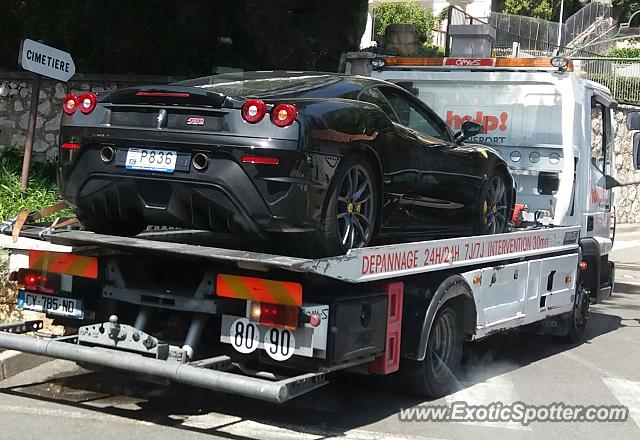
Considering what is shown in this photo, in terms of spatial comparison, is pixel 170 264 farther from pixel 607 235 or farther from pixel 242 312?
pixel 607 235

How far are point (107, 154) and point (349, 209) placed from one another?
1.60 meters

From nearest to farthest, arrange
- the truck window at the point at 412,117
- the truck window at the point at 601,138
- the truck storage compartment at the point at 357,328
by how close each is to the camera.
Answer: the truck storage compartment at the point at 357,328 → the truck window at the point at 412,117 → the truck window at the point at 601,138

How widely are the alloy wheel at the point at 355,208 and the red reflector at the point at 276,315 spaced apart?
2.54ft

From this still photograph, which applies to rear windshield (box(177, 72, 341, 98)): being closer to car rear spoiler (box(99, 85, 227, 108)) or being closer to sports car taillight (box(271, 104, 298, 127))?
car rear spoiler (box(99, 85, 227, 108))

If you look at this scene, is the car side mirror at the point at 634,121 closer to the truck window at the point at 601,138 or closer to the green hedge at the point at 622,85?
the truck window at the point at 601,138

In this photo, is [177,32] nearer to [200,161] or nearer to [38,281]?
[38,281]

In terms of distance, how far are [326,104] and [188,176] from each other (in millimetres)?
1005

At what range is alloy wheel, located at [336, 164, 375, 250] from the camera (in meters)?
6.32

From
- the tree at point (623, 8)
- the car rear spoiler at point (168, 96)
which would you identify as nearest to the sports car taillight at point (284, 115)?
the car rear spoiler at point (168, 96)

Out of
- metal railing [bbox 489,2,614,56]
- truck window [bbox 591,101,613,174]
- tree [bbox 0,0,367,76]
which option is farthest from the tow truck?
metal railing [bbox 489,2,614,56]

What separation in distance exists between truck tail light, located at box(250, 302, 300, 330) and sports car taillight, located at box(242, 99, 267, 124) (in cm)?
111

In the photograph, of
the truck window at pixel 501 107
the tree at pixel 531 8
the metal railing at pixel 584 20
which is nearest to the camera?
the truck window at pixel 501 107

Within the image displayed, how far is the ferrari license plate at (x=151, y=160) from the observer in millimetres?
6039

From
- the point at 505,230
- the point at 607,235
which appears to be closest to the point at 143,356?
the point at 505,230
